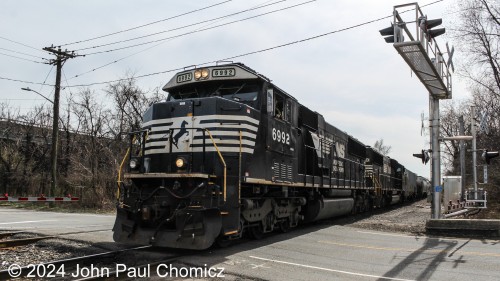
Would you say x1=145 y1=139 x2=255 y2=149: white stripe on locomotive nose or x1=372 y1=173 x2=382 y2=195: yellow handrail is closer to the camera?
x1=145 y1=139 x2=255 y2=149: white stripe on locomotive nose

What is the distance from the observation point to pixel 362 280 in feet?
20.7

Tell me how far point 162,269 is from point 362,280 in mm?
3177

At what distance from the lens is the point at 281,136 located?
10273mm

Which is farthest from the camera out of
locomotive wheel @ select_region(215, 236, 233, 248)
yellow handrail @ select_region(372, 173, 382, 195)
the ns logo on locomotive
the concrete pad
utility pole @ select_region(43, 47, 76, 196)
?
utility pole @ select_region(43, 47, 76, 196)

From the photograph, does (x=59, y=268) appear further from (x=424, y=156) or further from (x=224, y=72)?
(x=424, y=156)

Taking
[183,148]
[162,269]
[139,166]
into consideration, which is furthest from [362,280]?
[139,166]

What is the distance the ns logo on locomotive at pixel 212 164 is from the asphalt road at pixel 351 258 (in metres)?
0.50

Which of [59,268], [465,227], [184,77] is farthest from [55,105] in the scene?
[465,227]

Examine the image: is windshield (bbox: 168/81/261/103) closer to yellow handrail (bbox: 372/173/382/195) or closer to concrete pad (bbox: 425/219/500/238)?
concrete pad (bbox: 425/219/500/238)

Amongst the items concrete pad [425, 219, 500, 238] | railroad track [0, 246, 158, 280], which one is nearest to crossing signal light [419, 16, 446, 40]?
concrete pad [425, 219, 500, 238]

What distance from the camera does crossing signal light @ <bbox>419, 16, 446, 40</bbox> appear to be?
10.5 meters

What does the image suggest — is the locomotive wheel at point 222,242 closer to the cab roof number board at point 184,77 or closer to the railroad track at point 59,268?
the railroad track at point 59,268

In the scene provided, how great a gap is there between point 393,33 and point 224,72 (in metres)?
3.97

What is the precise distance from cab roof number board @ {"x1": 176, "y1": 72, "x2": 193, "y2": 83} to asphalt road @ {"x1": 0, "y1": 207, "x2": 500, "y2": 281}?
3869mm
